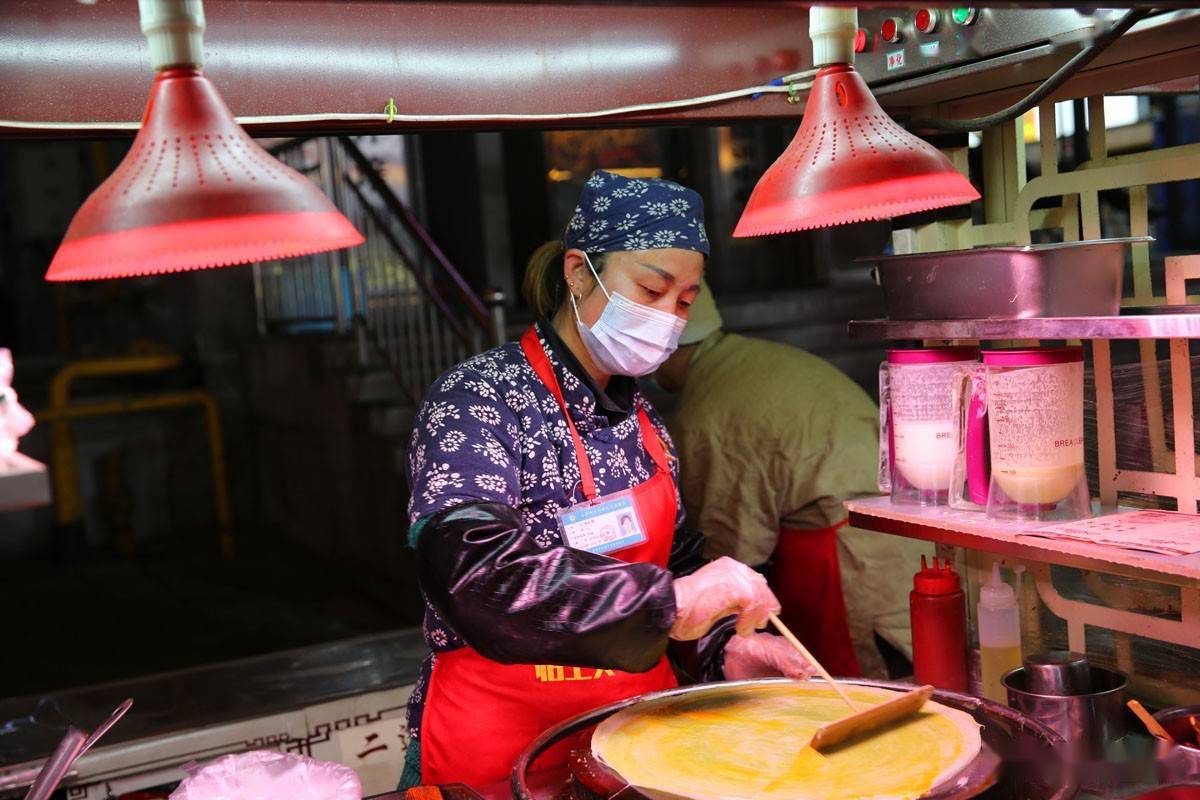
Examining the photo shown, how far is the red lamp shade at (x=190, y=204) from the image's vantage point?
1.30 meters

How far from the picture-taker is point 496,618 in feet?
5.80

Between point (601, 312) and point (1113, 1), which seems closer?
point (1113, 1)

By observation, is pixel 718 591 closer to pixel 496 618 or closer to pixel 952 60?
pixel 496 618

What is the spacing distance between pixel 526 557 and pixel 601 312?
0.68m

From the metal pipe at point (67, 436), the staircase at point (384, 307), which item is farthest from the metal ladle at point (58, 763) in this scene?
the metal pipe at point (67, 436)

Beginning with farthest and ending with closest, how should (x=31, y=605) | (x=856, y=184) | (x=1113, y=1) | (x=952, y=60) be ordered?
1. (x=31, y=605)
2. (x=952, y=60)
3. (x=856, y=184)
4. (x=1113, y=1)

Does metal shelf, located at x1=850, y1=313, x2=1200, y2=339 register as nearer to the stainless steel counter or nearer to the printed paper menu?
the printed paper menu

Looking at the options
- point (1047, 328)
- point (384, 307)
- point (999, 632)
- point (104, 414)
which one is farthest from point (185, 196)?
point (104, 414)

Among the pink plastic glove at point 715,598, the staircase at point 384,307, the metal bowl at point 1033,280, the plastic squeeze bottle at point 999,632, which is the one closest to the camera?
the pink plastic glove at point 715,598

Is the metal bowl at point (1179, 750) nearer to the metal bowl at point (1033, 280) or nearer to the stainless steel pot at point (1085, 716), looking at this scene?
the stainless steel pot at point (1085, 716)

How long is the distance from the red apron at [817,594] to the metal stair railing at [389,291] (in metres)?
2.73

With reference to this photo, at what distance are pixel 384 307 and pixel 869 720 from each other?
5865 mm

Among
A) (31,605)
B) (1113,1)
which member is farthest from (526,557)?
(31,605)

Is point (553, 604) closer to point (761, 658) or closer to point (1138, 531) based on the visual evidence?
point (761, 658)
